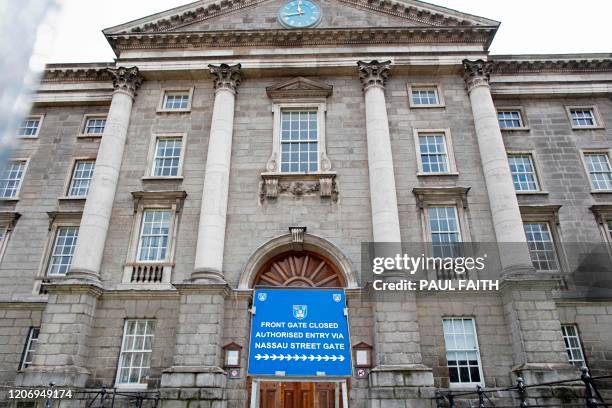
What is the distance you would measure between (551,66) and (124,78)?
2082 centimetres

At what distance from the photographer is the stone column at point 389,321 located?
12953 mm

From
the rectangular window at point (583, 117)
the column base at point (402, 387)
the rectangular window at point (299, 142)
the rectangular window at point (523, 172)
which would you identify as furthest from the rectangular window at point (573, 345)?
the rectangular window at point (299, 142)

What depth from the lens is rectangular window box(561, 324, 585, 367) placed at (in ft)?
50.4

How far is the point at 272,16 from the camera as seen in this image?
20578 millimetres

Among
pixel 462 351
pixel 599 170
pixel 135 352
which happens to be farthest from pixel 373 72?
pixel 135 352

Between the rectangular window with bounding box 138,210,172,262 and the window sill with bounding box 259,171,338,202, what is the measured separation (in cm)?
406

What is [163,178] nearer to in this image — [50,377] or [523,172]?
[50,377]

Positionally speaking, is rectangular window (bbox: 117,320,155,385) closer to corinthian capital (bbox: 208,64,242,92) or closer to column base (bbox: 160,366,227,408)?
column base (bbox: 160,366,227,408)

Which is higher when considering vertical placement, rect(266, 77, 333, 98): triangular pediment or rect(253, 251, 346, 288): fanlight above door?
rect(266, 77, 333, 98): triangular pediment

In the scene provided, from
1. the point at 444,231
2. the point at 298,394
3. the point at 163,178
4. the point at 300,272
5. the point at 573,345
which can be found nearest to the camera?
the point at 298,394

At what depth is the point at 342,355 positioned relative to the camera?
558 inches

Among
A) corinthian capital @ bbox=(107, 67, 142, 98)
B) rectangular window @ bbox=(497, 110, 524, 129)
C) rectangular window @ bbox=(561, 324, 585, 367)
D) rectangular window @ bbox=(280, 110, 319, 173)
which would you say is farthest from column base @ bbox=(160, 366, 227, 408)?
rectangular window @ bbox=(497, 110, 524, 129)

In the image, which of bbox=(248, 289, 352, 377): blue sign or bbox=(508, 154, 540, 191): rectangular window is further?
bbox=(508, 154, 540, 191): rectangular window

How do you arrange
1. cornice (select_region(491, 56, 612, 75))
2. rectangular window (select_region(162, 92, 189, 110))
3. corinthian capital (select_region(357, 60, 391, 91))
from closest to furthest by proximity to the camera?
corinthian capital (select_region(357, 60, 391, 91)) → rectangular window (select_region(162, 92, 189, 110)) → cornice (select_region(491, 56, 612, 75))
